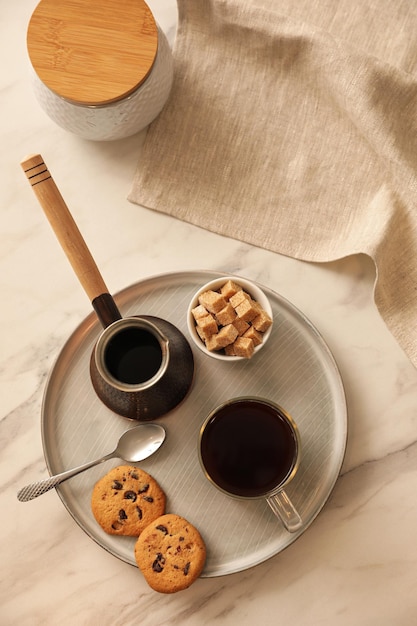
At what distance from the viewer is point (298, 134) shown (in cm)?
122

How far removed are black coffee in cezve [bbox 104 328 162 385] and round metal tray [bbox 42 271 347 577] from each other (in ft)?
0.54

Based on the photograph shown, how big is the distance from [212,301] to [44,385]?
1.24 feet

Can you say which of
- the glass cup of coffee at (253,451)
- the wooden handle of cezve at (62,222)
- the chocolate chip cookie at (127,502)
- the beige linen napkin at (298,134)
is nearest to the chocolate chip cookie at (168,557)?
the chocolate chip cookie at (127,502)

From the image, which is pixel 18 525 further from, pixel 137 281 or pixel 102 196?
pixel 102 196

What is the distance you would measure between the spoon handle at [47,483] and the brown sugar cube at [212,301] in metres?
0.32

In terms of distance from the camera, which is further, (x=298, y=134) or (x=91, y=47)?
(x=298, y=134)

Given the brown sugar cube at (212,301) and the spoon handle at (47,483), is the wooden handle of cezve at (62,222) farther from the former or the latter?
the spoon handle at (47,483)

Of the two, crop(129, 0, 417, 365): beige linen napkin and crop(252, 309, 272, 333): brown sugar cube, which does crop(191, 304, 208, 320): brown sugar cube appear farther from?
crop(129, 0, 417, 365): beige linen napkin

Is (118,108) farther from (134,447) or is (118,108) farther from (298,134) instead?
(134,447)

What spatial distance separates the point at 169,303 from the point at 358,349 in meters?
0.37

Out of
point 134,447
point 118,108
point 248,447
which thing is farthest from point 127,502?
point 118,108

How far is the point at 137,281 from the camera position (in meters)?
1.16

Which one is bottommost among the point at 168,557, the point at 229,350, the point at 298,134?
the point at 168,557

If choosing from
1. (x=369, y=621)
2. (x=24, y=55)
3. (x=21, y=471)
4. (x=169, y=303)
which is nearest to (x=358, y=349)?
(x=169, y=303)
